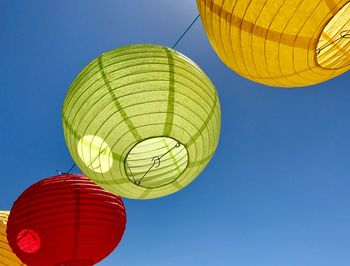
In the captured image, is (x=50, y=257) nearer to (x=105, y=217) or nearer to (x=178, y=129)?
(x=105, y=217)

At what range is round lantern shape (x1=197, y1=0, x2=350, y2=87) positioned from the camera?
153cm

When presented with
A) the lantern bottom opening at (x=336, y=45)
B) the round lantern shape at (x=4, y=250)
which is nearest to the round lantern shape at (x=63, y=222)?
the round lantern shape at (x=4, y=250)

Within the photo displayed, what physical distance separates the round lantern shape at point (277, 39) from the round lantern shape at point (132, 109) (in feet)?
0.73

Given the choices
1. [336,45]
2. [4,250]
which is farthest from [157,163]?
[4,250]

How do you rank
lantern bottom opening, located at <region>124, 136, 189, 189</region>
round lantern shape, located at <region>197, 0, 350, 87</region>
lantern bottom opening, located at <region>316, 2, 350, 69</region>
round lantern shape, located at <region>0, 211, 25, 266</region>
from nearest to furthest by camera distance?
1. round lantern shape, located at <region>197, 0, 350, 87</region>
2. lantern bottom opening, located at <region>316, 2, 350, 69</region>
3. lantern bottom opening, located at <region>124, 136, 189, 189</region>
4. round lantern shape, located at <region>0, 211, 25, 266</region>

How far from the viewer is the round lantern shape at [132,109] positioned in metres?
1.72

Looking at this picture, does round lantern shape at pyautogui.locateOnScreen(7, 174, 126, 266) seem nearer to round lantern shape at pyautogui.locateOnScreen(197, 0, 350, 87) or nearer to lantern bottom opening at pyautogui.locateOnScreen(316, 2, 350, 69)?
round lantern shape at pyautogui.locateOnScreen(197, 0, 350, 87)

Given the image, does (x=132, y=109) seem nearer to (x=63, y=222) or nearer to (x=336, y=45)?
(x=63, y=222)

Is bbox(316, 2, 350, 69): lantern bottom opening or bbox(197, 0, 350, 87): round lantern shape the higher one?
bbox(316, 2, 350, 69): lantern bottom opening

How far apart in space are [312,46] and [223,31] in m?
0.40

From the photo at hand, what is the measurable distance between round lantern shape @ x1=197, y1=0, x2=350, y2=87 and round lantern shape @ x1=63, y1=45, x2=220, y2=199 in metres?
0.22

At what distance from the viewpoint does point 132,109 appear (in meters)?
1.71

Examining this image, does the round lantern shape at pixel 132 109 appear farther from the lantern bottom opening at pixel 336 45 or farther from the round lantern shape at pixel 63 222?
the lantern bottom opening at pixel 336 45

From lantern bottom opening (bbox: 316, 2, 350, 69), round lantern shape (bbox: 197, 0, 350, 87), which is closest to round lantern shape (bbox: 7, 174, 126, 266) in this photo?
round lantern shape (bbox: 197, 0, 350, 87)
